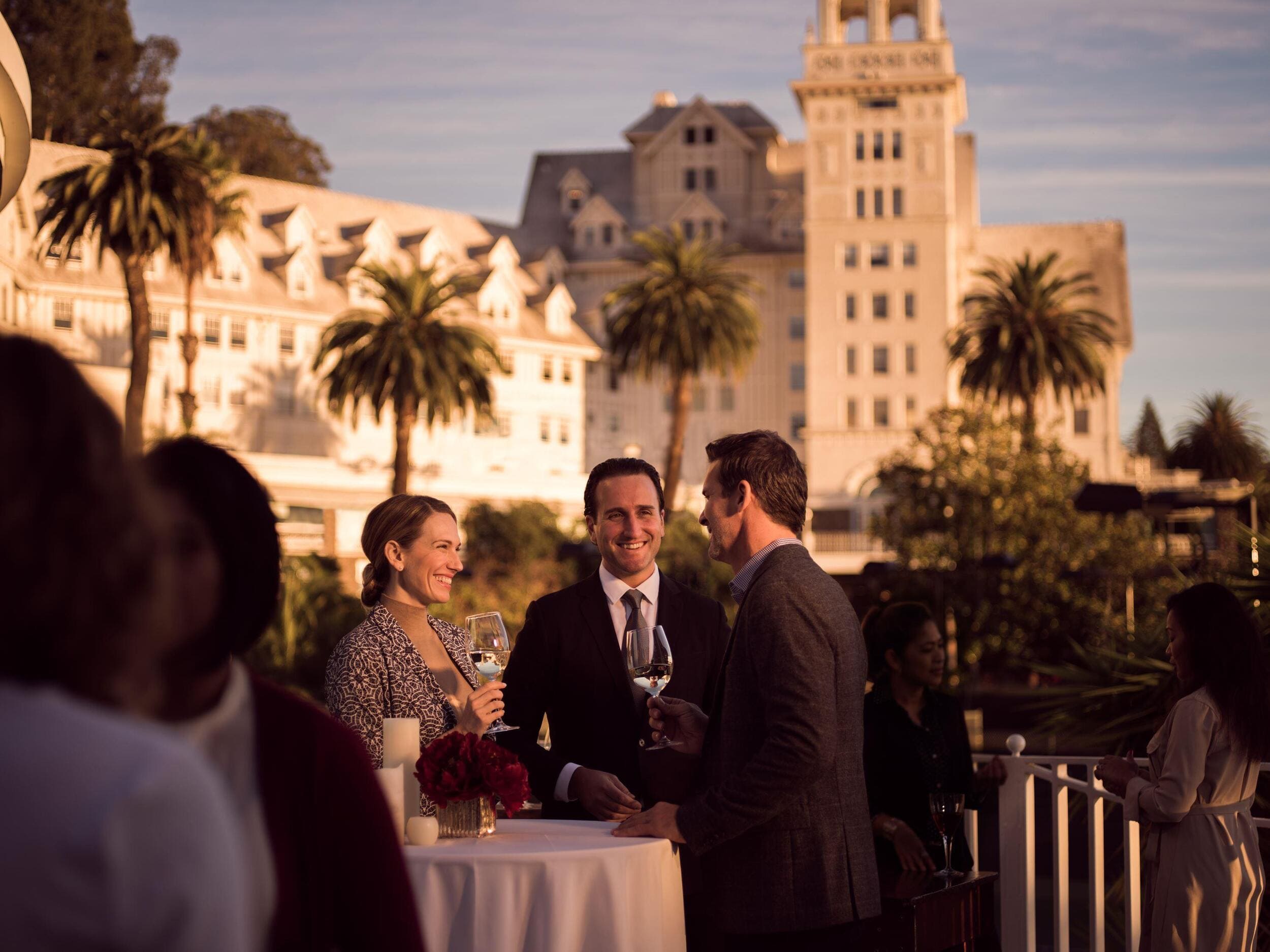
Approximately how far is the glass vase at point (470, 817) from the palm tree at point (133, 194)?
43409mm

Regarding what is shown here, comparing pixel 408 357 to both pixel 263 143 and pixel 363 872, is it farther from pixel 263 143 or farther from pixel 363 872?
pixel 363 872

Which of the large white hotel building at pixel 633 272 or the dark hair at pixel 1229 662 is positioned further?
the large white hotel building at pixel 633 272

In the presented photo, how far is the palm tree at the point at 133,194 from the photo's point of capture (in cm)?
4659

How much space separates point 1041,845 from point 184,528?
22530 mm

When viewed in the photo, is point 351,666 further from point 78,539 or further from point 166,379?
point 166,379

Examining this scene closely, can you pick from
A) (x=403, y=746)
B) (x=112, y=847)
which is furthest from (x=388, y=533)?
(x=112, y=847)

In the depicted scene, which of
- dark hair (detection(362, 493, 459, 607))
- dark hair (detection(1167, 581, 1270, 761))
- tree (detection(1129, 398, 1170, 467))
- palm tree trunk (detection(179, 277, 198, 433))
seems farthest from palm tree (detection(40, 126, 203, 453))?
tree (detection(1129, 398, 1170, 467))

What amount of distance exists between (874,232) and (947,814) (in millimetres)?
83091

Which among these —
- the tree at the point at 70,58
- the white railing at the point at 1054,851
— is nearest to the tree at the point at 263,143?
the tree at the point at 70,58

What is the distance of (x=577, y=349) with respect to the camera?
85438 millimetres

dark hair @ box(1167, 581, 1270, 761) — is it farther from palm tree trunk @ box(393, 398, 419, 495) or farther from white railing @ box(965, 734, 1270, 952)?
palm tree trunk @ box(393, 398, 419, 495)

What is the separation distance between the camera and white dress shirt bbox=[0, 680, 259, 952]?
1.33 m

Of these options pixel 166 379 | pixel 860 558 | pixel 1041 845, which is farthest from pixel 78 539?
pixel 860 558

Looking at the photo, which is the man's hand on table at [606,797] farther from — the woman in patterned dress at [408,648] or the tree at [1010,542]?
the tree at [1010,542]
